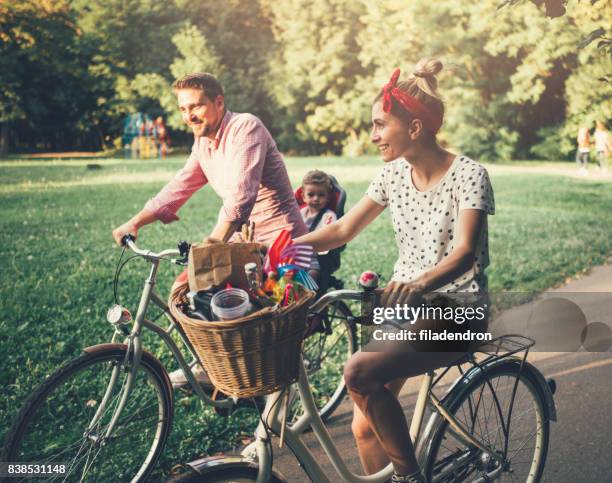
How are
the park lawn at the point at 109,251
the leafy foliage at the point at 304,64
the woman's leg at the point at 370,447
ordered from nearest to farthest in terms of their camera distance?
the woman's leg at the point at 370,447, the park lawn at the point at 109,251, the leafy foliage at the point at 304,64

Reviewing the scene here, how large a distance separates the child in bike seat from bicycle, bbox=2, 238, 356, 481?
44.9 inches

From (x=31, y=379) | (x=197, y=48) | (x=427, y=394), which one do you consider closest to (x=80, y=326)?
(x=31, y=379)

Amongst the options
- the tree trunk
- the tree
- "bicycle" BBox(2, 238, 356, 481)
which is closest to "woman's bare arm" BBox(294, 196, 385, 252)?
"bicycle" BBox(2, 238, 356, 481)

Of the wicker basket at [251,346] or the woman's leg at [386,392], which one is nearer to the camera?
the wicker basket at [251,346]

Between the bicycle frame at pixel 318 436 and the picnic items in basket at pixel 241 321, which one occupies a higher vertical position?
the picnic items in basket at pixel 241 321

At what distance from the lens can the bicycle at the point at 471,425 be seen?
6.89 ft

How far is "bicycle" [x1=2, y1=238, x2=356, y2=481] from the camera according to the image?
2564 millimetres

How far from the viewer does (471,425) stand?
2475 mm

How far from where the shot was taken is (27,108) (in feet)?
46.2

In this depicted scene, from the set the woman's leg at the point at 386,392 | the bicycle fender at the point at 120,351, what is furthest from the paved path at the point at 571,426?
the woman's leg at the point at 386,392

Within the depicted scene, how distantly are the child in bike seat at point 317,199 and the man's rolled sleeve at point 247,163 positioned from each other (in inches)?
29.8

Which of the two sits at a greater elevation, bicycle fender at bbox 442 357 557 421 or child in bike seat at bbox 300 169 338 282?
child in bike seat at bbox 300 169 338 282

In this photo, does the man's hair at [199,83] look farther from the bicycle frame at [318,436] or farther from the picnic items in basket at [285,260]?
the bicycle frame at [318,436]

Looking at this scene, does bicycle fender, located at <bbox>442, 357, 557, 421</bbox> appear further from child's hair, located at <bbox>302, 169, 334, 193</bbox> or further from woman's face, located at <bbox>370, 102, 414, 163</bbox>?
child's hair, located at <bbox>302, 169, 334, 193</bbox>
